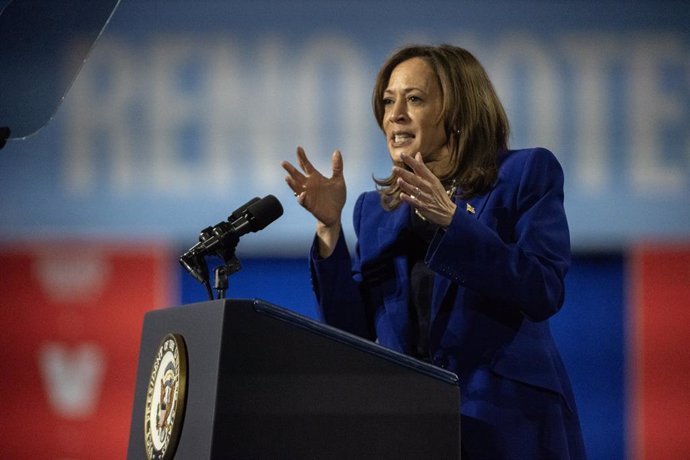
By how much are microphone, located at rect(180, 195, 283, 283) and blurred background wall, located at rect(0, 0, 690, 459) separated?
1584 millimetres

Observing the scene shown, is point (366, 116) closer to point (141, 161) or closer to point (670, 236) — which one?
point (141, 161)

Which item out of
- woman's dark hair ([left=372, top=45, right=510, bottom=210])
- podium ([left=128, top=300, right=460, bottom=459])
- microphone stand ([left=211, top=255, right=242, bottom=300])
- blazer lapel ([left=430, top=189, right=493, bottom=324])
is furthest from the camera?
woman's dark hair ([left=372, top=45, right=510, bottom=210])

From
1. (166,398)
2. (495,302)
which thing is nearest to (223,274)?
(166,398)

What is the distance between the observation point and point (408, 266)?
1800mm

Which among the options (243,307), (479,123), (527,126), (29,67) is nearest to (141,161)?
(527,126)

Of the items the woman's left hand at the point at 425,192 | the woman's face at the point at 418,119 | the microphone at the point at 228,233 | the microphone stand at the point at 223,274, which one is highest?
the woman's face at the point at 418,119

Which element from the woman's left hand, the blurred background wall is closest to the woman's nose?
the woman's left hand

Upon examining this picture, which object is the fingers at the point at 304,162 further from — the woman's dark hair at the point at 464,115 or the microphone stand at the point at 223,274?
the microphone stand at the point at 223,274

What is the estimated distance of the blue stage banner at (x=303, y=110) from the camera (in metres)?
2.99

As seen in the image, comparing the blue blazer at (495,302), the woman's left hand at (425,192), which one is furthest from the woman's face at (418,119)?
the woman's left hand at (425,192)

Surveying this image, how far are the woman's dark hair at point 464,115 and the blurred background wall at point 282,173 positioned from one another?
1.07m

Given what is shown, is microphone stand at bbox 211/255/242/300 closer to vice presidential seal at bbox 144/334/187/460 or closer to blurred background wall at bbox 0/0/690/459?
vice presidential seal at bbox 144/334/187/460

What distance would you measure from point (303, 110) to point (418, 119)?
1269mm

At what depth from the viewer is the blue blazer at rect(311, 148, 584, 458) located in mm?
1506
